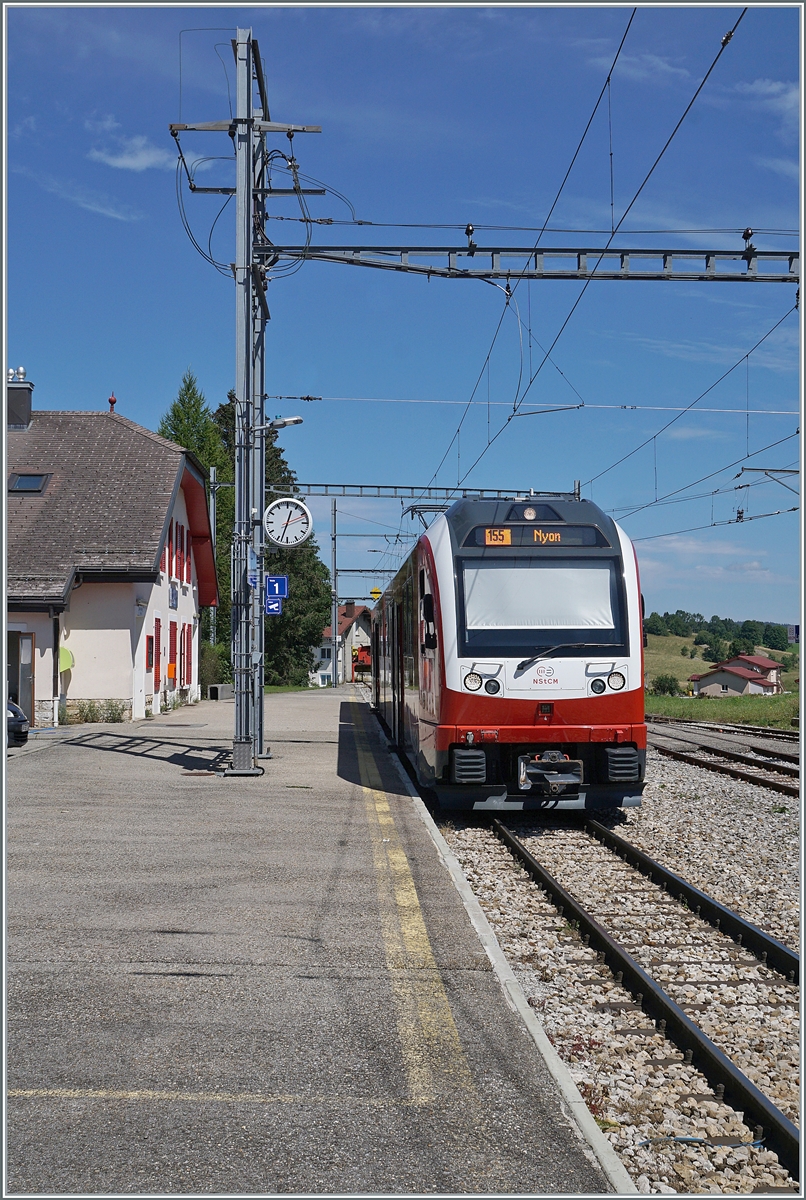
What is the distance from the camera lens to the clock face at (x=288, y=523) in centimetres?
1666

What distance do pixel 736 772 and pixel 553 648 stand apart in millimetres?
6549

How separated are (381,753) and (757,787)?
5.99 metres

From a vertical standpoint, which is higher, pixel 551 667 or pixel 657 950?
pixel 551 667

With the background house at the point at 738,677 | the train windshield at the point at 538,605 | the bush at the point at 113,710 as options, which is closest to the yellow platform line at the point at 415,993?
the train windshield at the point at 538,605

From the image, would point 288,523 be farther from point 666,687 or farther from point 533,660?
point 666,687

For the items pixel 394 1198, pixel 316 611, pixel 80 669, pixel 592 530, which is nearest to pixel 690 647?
pixel 316 611

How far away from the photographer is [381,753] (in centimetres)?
1802

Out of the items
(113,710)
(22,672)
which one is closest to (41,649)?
(22,672)

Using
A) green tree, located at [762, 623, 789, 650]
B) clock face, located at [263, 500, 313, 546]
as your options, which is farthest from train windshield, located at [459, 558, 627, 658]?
green tree, located at [762, 623, 789, 650]

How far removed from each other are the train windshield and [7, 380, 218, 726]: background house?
1301 centimetres

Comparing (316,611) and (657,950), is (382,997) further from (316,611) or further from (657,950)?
(316,611)

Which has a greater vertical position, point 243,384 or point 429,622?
point 243,384

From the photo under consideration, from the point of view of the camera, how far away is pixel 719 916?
24.5 feet

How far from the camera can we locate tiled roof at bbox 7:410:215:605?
23297mm
